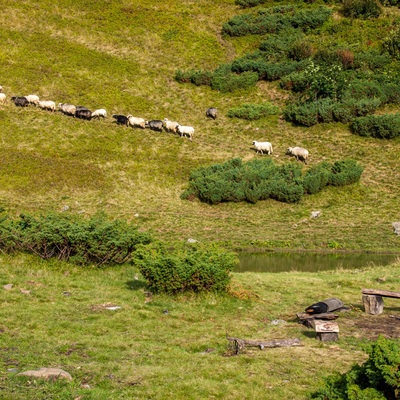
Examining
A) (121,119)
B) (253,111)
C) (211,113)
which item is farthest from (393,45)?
(121,119)

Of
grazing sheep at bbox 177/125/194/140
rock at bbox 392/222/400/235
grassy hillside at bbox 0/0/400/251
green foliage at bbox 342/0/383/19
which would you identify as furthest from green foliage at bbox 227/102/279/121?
green foliage at bbox 342/0/383/19

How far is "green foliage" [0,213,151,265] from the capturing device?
21359 millimetres

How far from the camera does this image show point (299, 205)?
38750 millimetres

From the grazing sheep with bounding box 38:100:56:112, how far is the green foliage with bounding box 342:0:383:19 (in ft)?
112

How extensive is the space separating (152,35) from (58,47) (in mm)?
10314

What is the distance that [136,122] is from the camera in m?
47.7

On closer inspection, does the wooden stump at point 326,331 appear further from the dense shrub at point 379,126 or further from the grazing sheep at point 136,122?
the grazing sheep at point 136,122

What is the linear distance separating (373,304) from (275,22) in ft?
172

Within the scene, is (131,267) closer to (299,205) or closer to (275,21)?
(299,205)

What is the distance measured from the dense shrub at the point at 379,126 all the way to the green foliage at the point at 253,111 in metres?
7.28

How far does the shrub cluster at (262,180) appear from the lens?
3869cm

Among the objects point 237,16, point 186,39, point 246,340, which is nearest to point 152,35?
point 186,39

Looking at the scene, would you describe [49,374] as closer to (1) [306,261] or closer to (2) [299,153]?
(1) [306,261]

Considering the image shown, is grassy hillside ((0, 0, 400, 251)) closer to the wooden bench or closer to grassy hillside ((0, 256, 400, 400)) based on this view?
grassy hillside ((0, 256, 400, 400))
